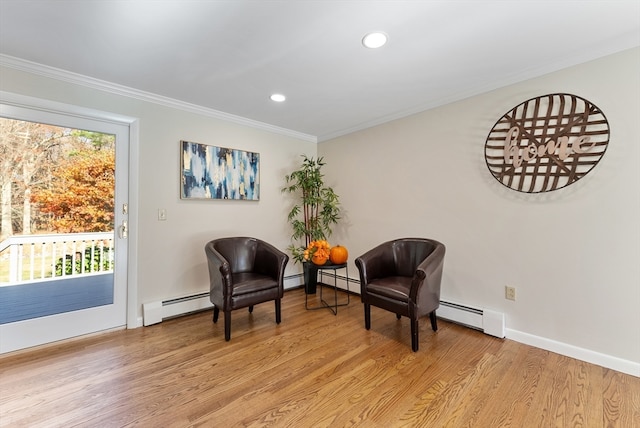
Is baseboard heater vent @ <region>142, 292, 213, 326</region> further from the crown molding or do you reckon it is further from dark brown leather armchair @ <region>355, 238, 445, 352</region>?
the crown molding

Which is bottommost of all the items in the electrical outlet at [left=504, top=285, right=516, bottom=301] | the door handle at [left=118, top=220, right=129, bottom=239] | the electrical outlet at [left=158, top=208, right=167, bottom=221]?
the electrical outlet at [left=504, top=285, right=516, bottom=301]

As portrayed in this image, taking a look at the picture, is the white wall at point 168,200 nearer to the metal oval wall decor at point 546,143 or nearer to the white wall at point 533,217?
the white wall at point 533,217

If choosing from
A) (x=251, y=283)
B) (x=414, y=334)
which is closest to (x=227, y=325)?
(x=251, y=283)

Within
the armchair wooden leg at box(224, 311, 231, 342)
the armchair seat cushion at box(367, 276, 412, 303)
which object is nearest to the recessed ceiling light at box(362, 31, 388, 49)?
the armchair seat cushion at box(367, 276, 412, 303)

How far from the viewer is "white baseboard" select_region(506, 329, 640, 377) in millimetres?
1912

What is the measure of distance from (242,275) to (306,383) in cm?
134

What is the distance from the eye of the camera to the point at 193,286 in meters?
3.09

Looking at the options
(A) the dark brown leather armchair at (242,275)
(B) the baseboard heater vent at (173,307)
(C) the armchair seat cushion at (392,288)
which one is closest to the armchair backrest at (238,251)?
(A) the dark brown leather armchair at (242,275)

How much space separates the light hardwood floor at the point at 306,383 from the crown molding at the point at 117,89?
7.39ft

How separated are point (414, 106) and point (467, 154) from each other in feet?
2.66

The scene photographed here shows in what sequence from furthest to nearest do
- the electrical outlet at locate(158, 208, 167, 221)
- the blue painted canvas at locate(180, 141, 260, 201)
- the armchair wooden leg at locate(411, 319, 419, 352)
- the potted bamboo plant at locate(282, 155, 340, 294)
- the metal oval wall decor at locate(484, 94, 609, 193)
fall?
the potted bamboo plant at locate(282, 155, 340, 294) < the blue painted canvas at locate(180, 141, 260, 201) < the electrical outlet at locate(158, 208, 167, 221) < the armchair wooden leg at locate(411, 319, 419, 352) < the metal oval wall decor at locate(484, 94, 609, 193)

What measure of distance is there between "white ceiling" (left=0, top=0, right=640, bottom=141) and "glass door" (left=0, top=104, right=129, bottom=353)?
1.80 ft

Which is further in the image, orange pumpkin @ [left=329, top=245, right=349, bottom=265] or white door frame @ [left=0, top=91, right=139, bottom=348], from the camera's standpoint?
orange pumpkin @ [left=329, top=245, right=349, bottom=265]

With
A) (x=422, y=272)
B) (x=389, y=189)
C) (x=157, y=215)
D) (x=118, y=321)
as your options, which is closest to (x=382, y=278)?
(x=422, y=272)
